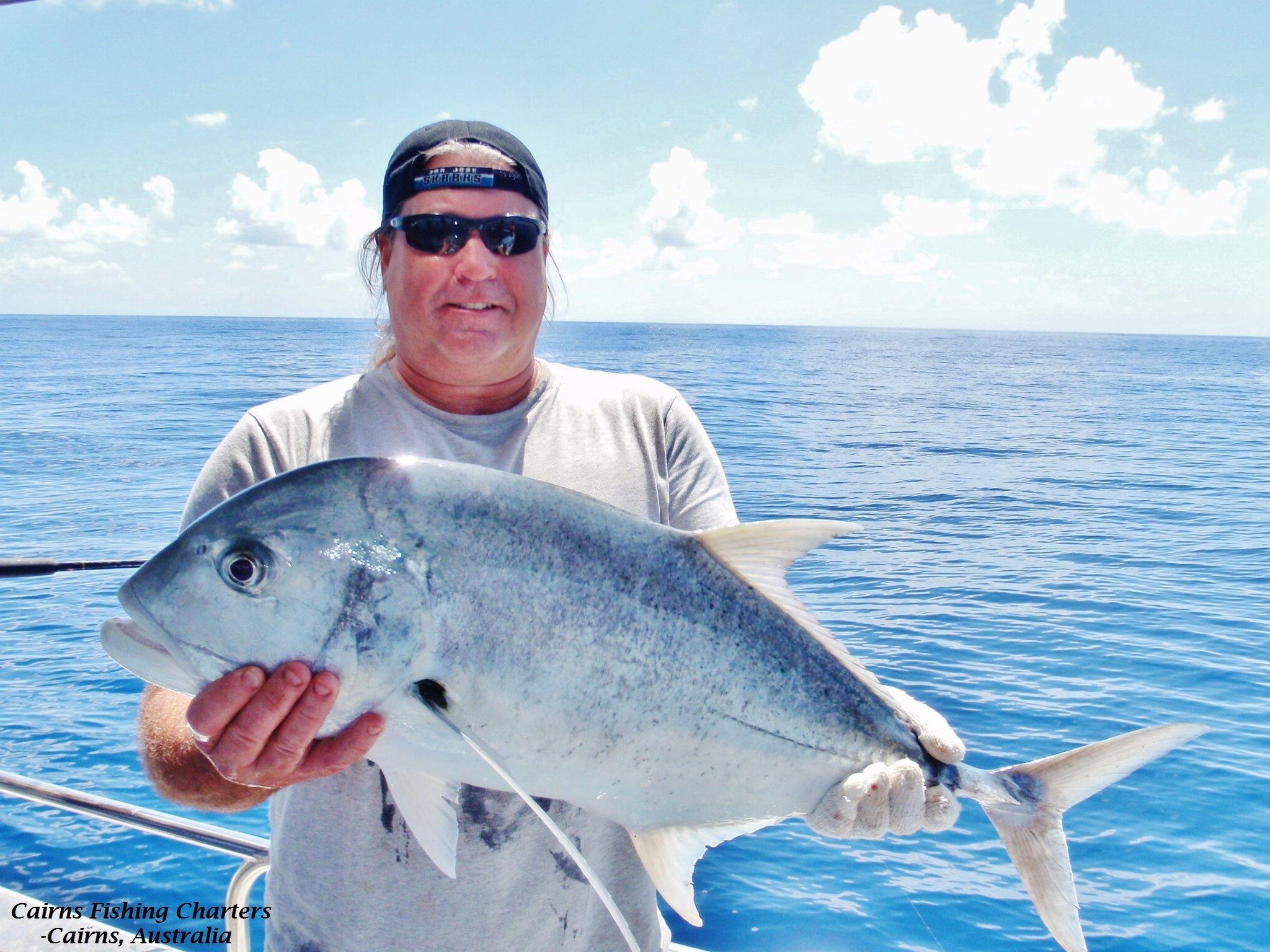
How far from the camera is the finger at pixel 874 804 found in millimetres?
2090

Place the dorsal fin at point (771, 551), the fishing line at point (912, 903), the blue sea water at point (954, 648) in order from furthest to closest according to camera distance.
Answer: the blue sea water at point (954, 648), the fishing line at point (912, 903), the dorsal fin at point (771, 551)

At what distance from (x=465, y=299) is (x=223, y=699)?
1199 mm

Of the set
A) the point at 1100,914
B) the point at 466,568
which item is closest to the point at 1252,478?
the point at 1100,914

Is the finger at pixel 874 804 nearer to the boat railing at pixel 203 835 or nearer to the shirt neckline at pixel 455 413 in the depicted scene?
the shirt neckline at pixel 455 413

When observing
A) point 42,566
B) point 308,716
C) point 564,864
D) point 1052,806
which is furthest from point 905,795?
point 42,566

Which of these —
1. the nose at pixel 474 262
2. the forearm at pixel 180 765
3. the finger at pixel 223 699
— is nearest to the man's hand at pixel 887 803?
the finger at pixel 223 699

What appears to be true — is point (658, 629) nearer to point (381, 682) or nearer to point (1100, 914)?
point (381, 682)

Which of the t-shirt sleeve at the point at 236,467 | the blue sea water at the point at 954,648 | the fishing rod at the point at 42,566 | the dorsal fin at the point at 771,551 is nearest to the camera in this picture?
the dorsal fin at the point at 771,551

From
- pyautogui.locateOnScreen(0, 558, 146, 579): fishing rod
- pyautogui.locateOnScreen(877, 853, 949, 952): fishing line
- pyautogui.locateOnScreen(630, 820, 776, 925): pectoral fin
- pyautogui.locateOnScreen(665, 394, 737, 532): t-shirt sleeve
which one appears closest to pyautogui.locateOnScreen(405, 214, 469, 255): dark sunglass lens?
pyautogui.locateOnScreen(665, 394, 737, 532): t-shirt sleeve

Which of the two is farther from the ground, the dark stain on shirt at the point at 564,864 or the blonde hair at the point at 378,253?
the blonde hair at the point at 378,253

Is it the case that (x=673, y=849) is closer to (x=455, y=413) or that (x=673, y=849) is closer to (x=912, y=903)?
(x=455, y=413)

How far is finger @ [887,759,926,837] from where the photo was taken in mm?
2121

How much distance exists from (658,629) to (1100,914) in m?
5.93

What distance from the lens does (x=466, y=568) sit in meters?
1.79
